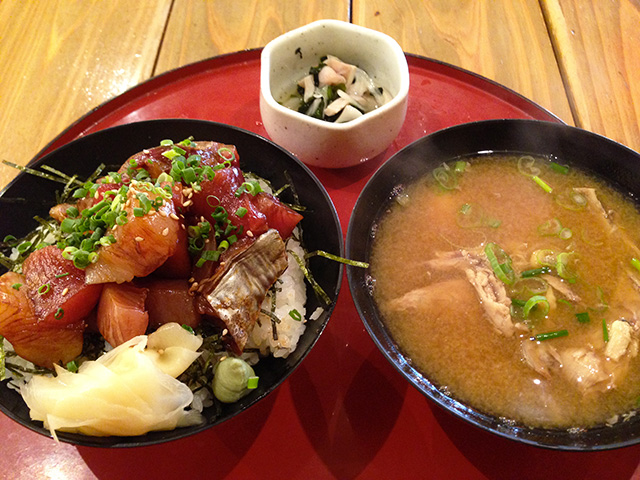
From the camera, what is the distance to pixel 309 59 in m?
2.33

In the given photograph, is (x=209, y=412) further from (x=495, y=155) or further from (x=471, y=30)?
(x=471, y=30)

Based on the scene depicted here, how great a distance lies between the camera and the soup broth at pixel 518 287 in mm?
1506

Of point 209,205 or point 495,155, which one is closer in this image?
point 209,205

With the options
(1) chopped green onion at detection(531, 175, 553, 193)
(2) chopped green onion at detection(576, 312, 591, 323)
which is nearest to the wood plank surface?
(1) chopped green onion at detection(531, 175, 553, 193)

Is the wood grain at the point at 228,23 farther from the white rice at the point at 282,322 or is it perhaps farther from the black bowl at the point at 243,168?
the white rice at the point at 282,322

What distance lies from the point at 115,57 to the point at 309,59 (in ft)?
4.34

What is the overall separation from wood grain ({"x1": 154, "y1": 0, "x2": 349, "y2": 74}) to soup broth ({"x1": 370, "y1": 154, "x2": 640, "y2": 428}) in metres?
1.62

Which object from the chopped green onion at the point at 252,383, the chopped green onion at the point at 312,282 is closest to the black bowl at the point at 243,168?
the chopped green onion at the point at 312,282

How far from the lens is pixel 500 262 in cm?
173

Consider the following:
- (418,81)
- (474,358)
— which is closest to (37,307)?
(474,358)

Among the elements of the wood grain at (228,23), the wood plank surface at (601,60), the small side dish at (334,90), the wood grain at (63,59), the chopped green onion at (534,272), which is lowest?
the wood plank surface at (601,60)

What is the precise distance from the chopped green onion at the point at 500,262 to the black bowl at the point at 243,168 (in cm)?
60

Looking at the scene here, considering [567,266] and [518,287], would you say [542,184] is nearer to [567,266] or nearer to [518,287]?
[567,266]

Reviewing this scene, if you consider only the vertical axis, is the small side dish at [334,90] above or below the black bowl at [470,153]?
above
